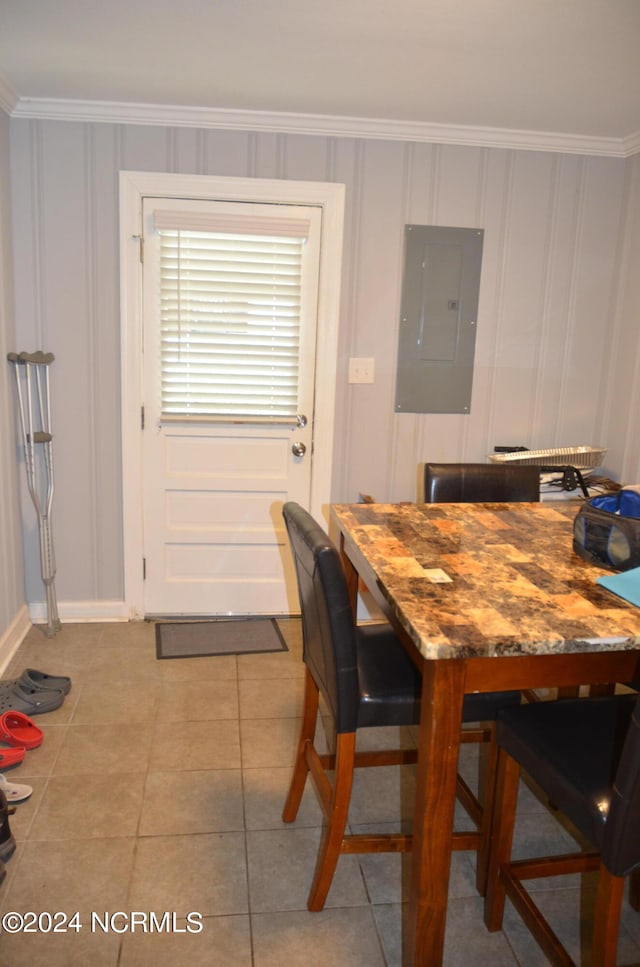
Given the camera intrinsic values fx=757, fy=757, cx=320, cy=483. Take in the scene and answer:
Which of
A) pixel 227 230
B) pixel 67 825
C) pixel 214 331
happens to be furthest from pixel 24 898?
pixel 227 230

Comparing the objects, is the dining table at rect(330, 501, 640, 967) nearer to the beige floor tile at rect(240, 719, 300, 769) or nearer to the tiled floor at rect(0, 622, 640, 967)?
the tiled floor at rect(0, 622, 640, 967)

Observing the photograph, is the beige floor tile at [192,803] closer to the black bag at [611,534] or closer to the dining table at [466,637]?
the dining table at [466,637]

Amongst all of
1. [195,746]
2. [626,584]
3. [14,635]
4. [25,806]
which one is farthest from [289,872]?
[14,635]

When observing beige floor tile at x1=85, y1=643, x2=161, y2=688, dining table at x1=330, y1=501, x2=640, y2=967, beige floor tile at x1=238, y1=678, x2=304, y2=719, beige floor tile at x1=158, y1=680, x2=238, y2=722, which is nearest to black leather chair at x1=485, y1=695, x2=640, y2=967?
dining table at x1=330, y1=501, x2=640, y2=967

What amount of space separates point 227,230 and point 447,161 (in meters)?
1.07

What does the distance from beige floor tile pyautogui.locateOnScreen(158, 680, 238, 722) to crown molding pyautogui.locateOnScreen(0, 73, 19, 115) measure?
2.47m

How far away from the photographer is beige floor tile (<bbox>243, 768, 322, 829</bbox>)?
89.3 inches

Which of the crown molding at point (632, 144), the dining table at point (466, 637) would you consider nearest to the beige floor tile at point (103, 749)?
the dining table at point (466, 637)

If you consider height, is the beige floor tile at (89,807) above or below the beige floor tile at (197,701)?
below

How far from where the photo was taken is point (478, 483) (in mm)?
2676

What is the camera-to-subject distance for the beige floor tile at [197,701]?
286 centimetres

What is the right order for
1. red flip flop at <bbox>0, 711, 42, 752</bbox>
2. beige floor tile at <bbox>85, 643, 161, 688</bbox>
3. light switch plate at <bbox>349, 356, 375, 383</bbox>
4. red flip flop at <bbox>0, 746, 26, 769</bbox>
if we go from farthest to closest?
1. light switch plate at <bbox>349, 356, 375, 383</bbox>
2. beige floor tile at <bbox>85, 643, 161, 688</bbox>
3. red flip flop at <bbox>0, 711, 42, 752</bbox>
4. red flip flop at <bbox>0, 746, 26, 769</bbox>

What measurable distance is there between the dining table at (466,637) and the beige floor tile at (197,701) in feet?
3.99

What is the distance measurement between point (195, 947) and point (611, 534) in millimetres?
1390
